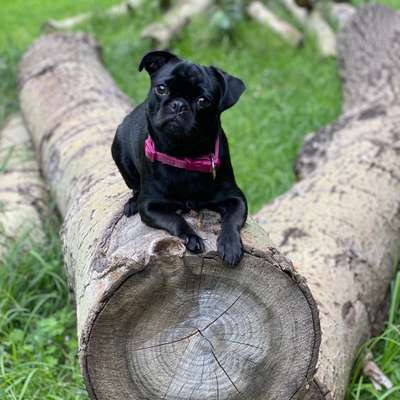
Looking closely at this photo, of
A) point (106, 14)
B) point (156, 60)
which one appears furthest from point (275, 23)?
point (156, 60)

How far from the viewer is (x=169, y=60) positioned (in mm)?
3008

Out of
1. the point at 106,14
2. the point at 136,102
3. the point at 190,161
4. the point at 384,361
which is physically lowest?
the point at 106,14

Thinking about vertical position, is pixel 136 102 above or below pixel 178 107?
below

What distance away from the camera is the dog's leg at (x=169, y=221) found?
2.57 m

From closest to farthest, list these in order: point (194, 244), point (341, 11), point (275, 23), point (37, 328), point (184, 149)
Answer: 1. point (194, 244)
2. point (184, 149)
3. point (37, 328)
4. point (275, 23)
5. point (341, 11)

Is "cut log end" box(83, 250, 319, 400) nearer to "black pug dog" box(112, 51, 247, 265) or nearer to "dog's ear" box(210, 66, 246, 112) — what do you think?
"black pug dog" box(112, 51, 247, 265)

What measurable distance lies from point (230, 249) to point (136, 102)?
4.50 m

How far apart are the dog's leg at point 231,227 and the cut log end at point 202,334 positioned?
0.05 meters

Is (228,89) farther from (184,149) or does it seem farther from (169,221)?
(169,221)

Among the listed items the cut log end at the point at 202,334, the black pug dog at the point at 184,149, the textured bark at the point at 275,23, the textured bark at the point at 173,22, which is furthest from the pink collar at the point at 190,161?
the textured bark at the point at 275,23

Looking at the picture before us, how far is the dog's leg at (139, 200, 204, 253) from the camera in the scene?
8.45 feet

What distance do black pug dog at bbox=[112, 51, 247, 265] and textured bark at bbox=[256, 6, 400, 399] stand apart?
2.76 feet

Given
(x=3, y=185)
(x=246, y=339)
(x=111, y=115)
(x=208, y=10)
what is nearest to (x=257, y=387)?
(x=246, y=339)

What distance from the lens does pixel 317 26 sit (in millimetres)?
8578
